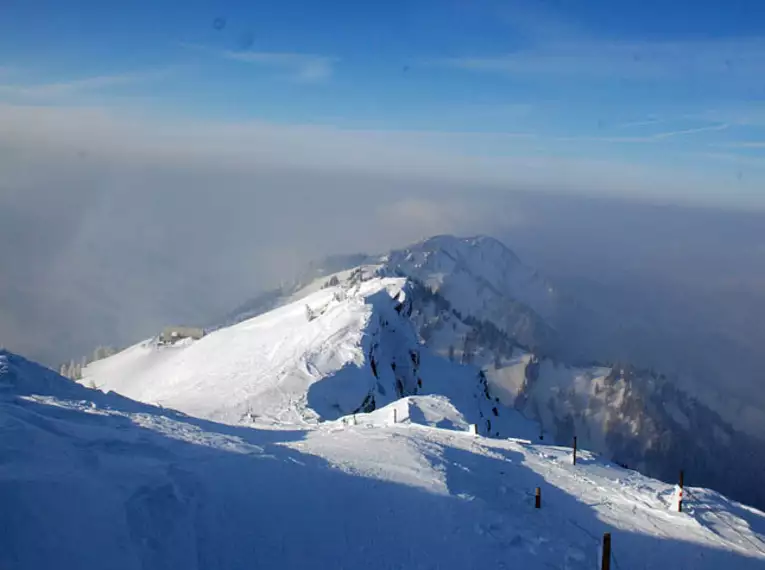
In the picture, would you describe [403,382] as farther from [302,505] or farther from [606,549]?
[606,549]

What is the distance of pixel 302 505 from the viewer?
14.2 m

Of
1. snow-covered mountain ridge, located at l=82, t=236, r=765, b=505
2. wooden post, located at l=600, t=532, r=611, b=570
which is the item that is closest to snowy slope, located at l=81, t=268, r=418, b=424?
snow-covered mountain ridge, located at l=82, t=236, r=765, b=505

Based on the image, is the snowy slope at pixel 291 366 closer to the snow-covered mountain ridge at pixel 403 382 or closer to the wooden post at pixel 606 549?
the snow-covered mountain ridge at pixel 403 382

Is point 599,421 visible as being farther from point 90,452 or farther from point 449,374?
point 90,452

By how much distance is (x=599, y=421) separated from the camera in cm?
13525

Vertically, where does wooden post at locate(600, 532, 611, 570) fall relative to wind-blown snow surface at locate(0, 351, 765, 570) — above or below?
above

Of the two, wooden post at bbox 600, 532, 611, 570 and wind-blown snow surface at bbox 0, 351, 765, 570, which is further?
wind-blown snow surface at bbox 0, 351, 765, 570

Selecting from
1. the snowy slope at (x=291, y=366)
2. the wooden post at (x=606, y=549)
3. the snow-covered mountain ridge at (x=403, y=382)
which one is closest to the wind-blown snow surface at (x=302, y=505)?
the wooden post at (x=606, y=549)

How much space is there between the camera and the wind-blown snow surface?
11.1 meters

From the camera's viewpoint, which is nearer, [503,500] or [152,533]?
[152,533]

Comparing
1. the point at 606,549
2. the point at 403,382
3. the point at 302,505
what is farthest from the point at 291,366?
the point at 606,549

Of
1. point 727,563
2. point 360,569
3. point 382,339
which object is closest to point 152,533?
point 360,569

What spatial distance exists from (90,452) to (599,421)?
140 metres

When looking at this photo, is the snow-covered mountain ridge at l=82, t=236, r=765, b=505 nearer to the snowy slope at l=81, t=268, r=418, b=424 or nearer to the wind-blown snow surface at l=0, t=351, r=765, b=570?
the snowy slope at l=81, t=268, r=418, b=424
